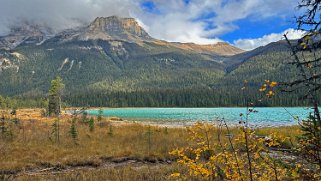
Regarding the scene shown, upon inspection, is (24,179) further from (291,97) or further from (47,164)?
(291,97)

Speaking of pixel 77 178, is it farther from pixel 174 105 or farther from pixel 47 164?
pixel 174 105

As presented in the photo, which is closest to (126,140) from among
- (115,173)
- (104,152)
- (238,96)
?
(104,152)

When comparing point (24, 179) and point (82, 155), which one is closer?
point (24, 179)

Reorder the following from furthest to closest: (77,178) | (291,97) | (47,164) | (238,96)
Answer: (238,96)
(291,97)
(47,164)
(77,178)

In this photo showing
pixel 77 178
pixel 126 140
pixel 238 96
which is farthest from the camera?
pixel 238 96

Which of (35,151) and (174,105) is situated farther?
(174,105)

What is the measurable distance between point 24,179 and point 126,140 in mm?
11944

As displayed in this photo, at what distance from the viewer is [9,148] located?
15602mm

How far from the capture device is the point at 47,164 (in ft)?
44.1

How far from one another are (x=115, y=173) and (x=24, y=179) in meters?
2.95

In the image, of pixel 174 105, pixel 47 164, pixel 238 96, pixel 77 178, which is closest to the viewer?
pixel 77 178

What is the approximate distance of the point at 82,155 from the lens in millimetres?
15141

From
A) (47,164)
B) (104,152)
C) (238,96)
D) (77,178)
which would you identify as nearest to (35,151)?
(47,164)

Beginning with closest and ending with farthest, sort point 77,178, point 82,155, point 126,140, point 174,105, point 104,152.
Answer: point 77,178
point 82,155
point 104,152
point 126,140
point 174,105
